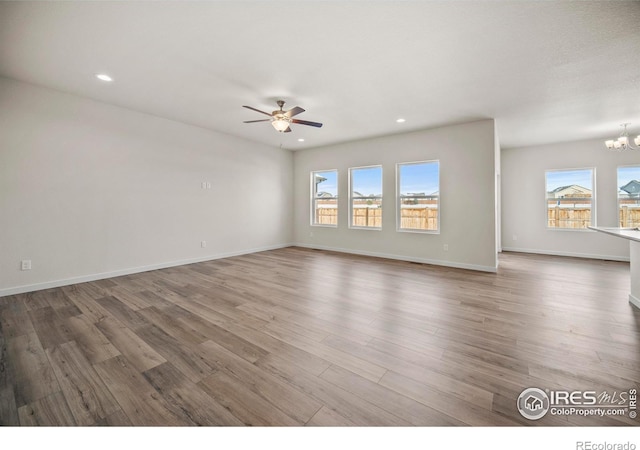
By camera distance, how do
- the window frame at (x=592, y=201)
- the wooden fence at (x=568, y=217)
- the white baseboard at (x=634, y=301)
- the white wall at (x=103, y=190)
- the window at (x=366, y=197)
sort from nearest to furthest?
the white baseboard at (x=634, y=301) < the white wall at (x=103, y=190) < the window frame at (x=592, y=201) < the wooden fence at (x=568, y=217) < the window at (x=366, y=197)

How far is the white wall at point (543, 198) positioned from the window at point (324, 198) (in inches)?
184

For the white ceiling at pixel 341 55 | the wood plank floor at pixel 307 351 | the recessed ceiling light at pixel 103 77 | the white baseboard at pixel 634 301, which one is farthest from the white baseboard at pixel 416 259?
the recessed ceiling light at pixel 103 77

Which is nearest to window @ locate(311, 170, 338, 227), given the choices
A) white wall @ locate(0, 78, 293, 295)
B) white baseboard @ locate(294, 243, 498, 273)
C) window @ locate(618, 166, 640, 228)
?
white baseboard @ locate(294, 243, 498, 273)

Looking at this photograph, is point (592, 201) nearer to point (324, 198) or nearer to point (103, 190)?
point (324, 198)

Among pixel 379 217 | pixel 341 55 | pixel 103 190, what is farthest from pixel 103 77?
pixel 379 217

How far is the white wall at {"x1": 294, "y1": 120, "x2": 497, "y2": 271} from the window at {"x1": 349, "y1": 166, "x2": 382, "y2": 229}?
6.2 inches

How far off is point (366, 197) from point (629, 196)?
5649 millimetres

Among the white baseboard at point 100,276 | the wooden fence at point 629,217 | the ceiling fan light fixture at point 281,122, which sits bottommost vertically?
the white baseboard at point 100,276

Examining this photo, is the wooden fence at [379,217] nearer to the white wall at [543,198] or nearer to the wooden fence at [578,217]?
the white wall at [543,198]

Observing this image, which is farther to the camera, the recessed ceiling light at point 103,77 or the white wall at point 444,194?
the white wall at point 444,194

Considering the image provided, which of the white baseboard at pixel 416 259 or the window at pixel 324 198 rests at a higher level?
the window at pixel 324 198

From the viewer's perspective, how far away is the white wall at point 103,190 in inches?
128

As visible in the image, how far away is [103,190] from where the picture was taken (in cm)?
394
